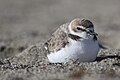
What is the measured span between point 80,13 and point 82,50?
1391cm

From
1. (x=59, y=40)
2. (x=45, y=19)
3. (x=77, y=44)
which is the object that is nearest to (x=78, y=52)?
(x=77, y=44)

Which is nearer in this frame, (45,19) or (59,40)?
(59,40)

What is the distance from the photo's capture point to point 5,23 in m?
19.2

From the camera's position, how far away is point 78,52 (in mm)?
8516

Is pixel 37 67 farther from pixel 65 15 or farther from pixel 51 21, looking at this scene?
pixel 65 15

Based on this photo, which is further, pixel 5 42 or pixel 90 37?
pixel 5 42

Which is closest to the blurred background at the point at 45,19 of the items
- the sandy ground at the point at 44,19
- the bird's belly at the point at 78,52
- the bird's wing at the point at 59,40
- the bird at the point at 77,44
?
the sandy ground at the point at 44,19

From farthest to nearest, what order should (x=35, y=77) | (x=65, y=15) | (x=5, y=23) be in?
(x=65, y=15) → (x=5, y=23) → (x=35, y=77)

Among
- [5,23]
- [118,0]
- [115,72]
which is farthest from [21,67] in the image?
[118,0]

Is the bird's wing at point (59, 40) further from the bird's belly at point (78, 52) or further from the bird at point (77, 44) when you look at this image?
the bird's belly at point (78, 52)

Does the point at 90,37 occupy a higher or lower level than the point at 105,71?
higher

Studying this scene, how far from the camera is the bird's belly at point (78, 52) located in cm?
852

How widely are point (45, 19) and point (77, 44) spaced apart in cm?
1262

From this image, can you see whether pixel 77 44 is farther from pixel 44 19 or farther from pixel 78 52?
pixel 44 19
